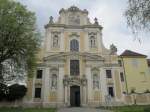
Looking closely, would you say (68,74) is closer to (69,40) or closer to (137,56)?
(69,40)

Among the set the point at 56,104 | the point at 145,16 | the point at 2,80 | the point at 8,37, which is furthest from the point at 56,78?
the point at 145,16

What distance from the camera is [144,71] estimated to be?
33.2 m

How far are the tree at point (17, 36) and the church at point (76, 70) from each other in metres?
7.85

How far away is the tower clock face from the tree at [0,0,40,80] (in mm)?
13076

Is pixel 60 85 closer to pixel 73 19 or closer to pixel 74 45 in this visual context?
pixel 74 45

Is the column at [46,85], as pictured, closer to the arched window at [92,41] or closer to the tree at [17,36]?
the tree at [17,36]

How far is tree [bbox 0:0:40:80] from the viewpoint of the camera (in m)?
18.8

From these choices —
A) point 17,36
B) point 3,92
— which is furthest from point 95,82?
point 17,36

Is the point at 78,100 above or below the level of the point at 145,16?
below

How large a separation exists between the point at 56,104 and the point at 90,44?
10.6 m

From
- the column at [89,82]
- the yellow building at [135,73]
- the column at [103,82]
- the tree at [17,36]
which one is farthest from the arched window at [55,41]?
the yellow building at [135,73]

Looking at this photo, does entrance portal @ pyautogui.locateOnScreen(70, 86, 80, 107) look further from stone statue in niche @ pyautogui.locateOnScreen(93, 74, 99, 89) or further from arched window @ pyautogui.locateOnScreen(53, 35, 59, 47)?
arched window @ pyautogui.locateOnScreen(53, 35, 59, 47)

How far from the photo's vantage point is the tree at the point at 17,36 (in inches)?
741

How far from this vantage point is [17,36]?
64.3 feet
